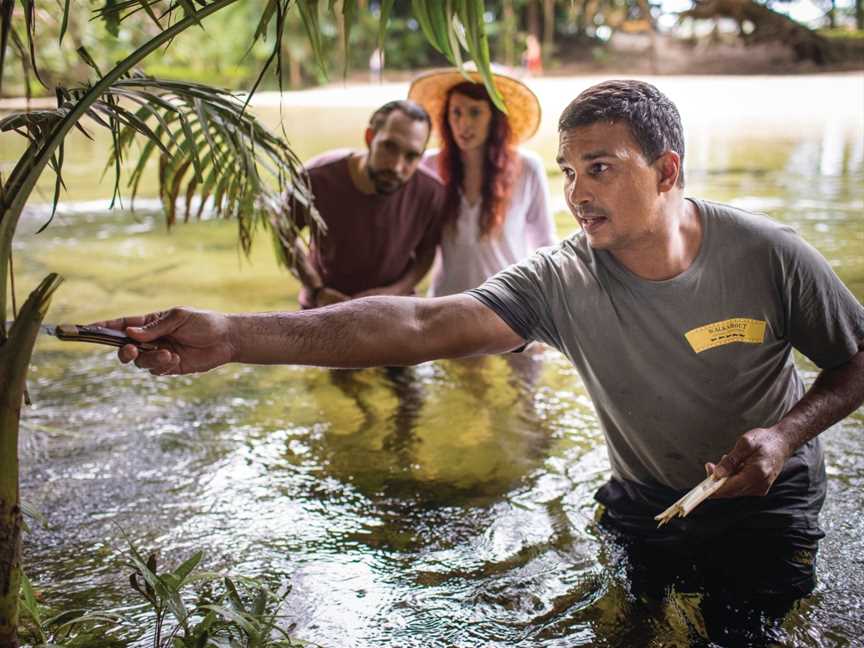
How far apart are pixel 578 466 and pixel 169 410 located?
199 cm

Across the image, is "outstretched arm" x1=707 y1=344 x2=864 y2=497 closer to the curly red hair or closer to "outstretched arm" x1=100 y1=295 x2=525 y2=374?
"outstretched arm" x1=100 y1=295 x2=525 y2=374

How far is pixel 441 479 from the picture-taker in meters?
3.82

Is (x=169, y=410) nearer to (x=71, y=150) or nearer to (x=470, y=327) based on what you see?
(x=470, y=327)

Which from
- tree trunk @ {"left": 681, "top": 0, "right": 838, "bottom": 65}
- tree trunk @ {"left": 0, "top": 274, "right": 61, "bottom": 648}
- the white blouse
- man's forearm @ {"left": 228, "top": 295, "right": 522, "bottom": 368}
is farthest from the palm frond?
tree trunk @ {"left": 681, "top": 0, "right": 838, "bottom": 65}

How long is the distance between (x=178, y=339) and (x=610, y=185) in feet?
3.72

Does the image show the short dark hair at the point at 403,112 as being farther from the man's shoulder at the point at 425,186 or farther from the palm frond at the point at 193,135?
the palm frond at the point at 193,135

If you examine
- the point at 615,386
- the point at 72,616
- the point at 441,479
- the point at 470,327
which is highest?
the point at 470,327

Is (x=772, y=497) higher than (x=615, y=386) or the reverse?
the reverse

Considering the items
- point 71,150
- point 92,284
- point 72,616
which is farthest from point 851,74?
point 72,616

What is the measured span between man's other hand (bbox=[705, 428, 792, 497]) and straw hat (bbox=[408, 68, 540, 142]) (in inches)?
101

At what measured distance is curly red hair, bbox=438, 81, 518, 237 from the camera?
4582 millimetres

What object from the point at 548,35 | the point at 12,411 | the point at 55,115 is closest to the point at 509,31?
the point at 548,35

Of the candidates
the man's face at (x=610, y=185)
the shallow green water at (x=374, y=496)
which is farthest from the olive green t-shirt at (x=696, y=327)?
the shallow green water at (x=374, y=496)

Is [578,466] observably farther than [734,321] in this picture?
Yes
